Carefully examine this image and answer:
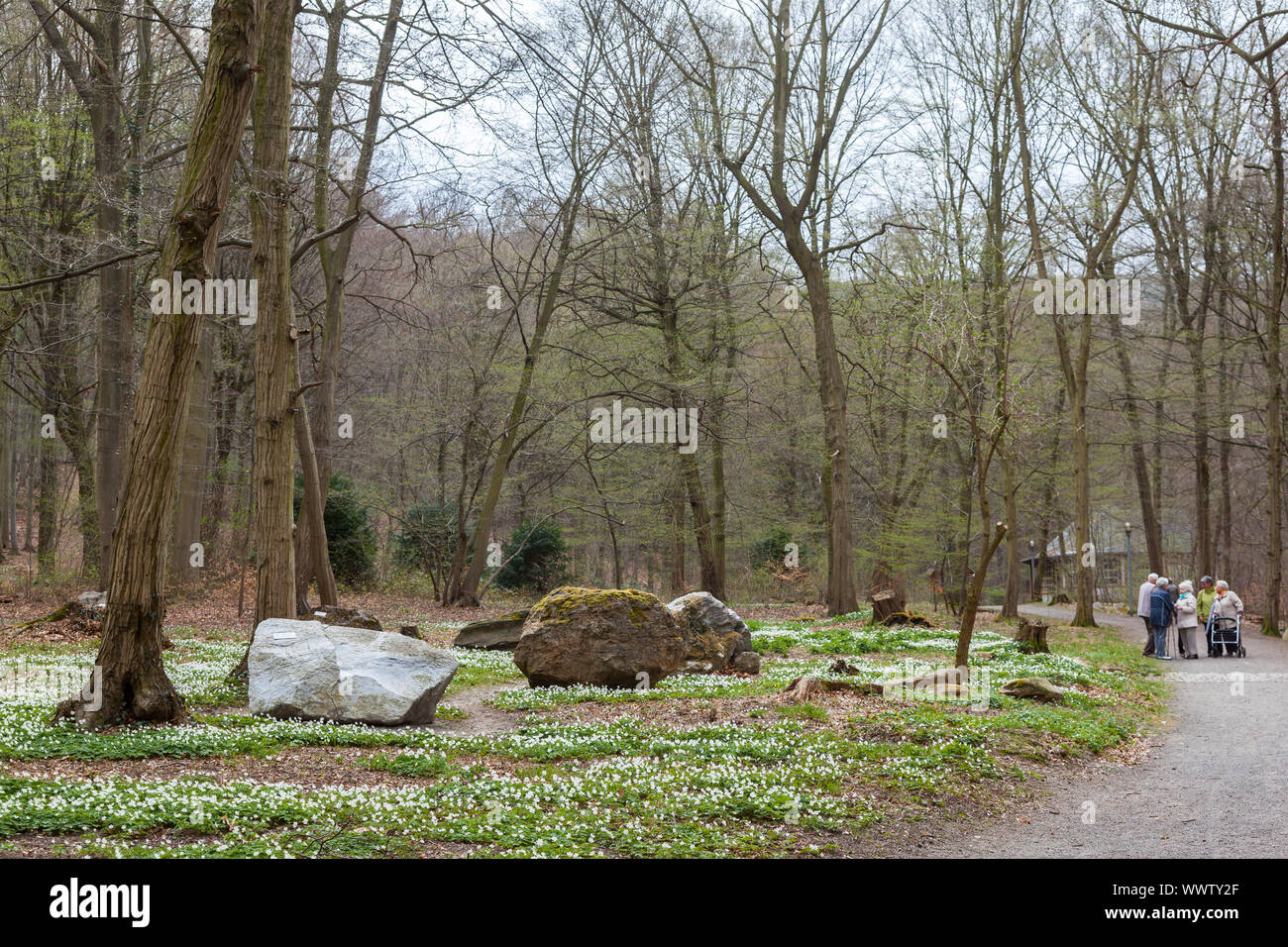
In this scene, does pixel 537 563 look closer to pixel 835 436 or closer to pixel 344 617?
pixel 835 436

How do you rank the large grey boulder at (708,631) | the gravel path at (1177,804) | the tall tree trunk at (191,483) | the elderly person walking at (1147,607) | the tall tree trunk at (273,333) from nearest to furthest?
the gravel path at (1177,804) → the tall tree trunk at (273,333) → the large grey boulder at (708,631) → the elderly person walking at (1147,607) → the tall tree trunk at (191,483)

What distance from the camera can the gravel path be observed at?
6824 mm

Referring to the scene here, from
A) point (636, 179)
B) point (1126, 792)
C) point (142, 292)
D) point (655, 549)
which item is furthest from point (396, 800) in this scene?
point (655, 549)

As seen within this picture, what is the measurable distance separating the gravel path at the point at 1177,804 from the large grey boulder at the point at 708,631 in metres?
6.03

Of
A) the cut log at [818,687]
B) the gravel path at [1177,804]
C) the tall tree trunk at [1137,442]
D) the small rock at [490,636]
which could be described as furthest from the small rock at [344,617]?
the tall tree trunk at [1137,442]

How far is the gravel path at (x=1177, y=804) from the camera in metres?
6.82

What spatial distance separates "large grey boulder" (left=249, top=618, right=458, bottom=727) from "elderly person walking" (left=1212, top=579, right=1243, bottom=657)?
17917 mm

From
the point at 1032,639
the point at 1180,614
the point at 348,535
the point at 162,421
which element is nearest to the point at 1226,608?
the point at 1180,614

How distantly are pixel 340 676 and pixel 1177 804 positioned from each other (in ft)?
26.7

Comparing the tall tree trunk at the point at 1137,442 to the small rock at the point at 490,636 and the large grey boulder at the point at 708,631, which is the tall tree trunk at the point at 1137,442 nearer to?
the large grey boulder at the point at 708,631

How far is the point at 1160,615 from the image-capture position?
20.2 m

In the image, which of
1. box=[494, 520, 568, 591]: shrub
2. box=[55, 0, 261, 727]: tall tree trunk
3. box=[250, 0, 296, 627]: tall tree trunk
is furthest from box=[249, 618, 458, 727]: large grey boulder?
box=[494, 520, 568, 591]: shrub
